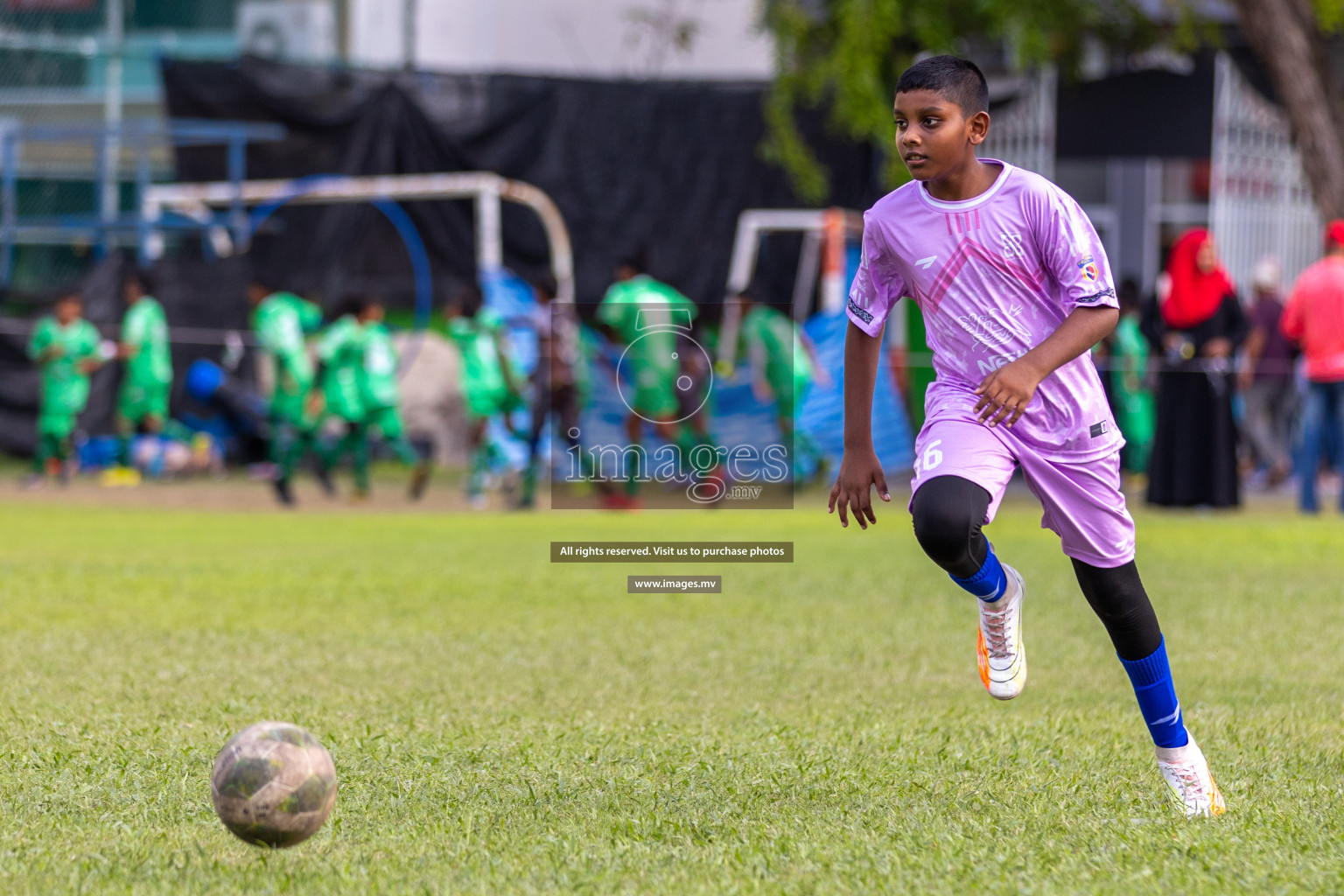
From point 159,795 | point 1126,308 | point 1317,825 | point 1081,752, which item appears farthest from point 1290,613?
point 1126,308

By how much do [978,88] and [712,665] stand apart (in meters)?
3.26

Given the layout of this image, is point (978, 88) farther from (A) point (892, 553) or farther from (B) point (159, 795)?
(A) point (892, 553)

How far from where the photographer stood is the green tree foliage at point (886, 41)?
17359 mm

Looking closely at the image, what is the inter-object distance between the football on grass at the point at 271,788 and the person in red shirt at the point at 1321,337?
38.8 feet

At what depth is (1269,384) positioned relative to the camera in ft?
57.4

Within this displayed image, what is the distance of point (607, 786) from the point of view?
14.7ft

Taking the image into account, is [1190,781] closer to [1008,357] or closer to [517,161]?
[1008,357]

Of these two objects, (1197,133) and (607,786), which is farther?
(1197,133)

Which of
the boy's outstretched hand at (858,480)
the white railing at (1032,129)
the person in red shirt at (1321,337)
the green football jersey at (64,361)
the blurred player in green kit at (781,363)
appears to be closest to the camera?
the boy's outstretched hand at (858,480)

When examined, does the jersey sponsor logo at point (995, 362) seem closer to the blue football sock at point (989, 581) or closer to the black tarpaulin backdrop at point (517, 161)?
the blue football sock at point (989, 581)

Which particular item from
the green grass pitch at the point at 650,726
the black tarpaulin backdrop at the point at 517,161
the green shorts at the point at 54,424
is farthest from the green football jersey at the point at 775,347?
the green shorts at the point at 54,424

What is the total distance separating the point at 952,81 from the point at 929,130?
152 millimetres

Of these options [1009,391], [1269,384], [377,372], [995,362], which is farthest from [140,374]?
[1009,391]

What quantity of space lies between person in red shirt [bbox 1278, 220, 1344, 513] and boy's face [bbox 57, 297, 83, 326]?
12032mm
